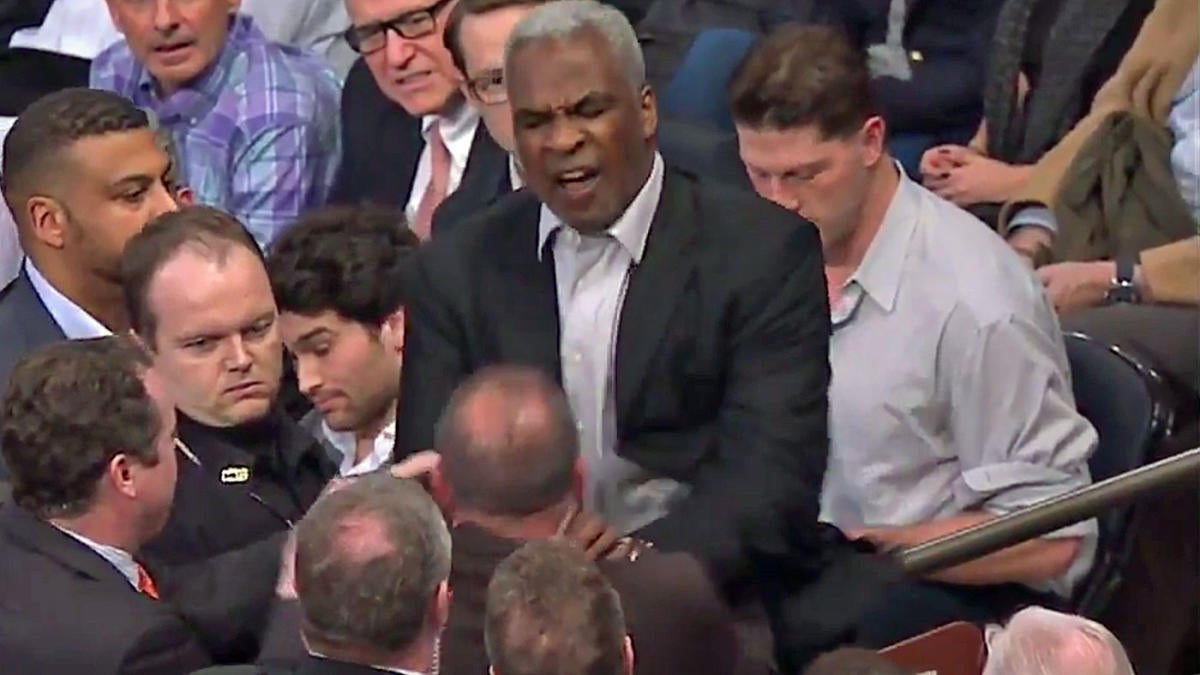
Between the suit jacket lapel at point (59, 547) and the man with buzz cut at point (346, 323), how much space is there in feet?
2.52

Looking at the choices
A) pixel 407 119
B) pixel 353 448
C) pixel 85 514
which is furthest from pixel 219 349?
pixel 407 119

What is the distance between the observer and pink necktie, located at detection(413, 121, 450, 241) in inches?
161

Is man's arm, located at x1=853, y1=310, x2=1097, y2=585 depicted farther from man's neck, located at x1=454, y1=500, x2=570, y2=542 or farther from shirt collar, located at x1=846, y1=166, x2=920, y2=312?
man's neck, located at x1=454, y1=500, x2=570, y2=542

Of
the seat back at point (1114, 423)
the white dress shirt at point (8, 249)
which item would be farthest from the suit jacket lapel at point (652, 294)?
the white dress shirt at point (8, 249)

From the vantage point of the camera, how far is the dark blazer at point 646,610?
102 inches

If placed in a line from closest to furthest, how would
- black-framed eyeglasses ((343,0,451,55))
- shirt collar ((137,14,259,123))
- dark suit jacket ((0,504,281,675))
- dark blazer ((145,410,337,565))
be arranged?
1. dark suit jacket ((0,504,281,675))
2. dark blazer ((145,410,337,565))
3. black-framed eyeglasses ((343,0,451,55))
4. shirt collar ((137,14,259,123))

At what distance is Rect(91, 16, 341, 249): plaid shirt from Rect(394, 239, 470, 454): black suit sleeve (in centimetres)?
115

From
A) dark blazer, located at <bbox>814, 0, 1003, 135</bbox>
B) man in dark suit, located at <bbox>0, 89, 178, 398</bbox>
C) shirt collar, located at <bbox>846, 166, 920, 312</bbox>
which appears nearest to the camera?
shirt collar, located at <bbox>846, 166, 920, 312</bbox>

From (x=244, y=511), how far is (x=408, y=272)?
382 millimetres

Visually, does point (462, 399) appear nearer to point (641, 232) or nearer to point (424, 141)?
point (641, 232)

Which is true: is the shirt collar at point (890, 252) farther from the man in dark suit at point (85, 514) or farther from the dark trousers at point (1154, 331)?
the man in dark suit at point (85, 514)

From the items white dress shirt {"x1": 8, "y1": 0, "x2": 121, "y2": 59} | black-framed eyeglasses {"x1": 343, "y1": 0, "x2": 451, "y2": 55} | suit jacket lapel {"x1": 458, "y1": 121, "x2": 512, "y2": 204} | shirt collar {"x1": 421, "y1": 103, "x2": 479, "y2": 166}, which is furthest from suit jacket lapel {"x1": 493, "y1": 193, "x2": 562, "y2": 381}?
white dress shirt {"x1": 8, "y1": 0, "x2": 121, "y2": 59}

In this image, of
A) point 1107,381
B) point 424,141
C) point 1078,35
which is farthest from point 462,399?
point 1078,35

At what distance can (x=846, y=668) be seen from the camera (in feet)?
8.41
